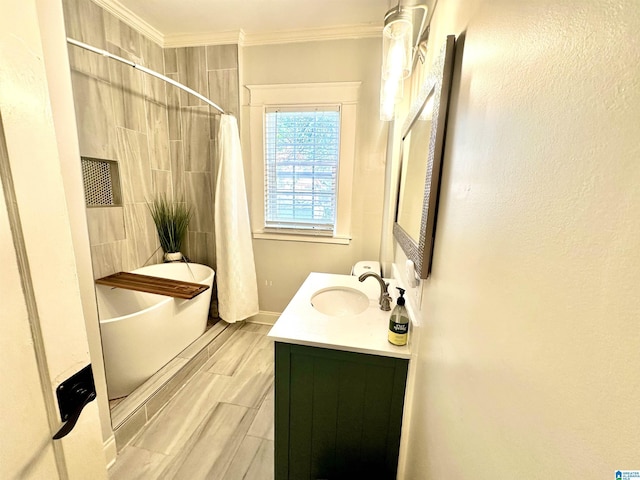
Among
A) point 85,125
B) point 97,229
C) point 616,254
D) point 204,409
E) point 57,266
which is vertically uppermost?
point 85,125

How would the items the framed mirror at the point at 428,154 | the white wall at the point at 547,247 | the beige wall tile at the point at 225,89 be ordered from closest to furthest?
the white wall at the point at 547,247
the framed mirror at the point at 428,154
the beige wall tile at the point at 225,89

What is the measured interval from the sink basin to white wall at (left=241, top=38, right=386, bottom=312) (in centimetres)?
96

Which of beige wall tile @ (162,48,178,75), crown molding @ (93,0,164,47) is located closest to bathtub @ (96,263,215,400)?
beige wall tile @ (162,48,178,75)

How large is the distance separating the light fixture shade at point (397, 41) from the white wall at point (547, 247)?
0.48 meters

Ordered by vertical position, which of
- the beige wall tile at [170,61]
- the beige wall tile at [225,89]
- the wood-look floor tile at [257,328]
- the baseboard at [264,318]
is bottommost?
the wood-look floor tile at [257,328]

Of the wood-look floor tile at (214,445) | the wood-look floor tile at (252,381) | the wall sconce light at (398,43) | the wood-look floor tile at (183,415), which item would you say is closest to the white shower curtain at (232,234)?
the wood-look floor tile at (252,381)

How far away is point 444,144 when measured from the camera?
0.73m

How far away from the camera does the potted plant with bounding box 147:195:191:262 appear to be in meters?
2.60

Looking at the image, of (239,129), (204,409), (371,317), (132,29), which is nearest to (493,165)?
(371,317)

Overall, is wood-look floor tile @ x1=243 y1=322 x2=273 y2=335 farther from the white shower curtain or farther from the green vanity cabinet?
the green vanity cabinet

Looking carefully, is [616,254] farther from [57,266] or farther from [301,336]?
[301,336]

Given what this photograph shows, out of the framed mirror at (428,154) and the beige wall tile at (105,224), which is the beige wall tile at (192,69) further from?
the framed mirror at (428,154)

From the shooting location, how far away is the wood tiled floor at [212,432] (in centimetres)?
135

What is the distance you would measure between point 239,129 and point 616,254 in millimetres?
2740
